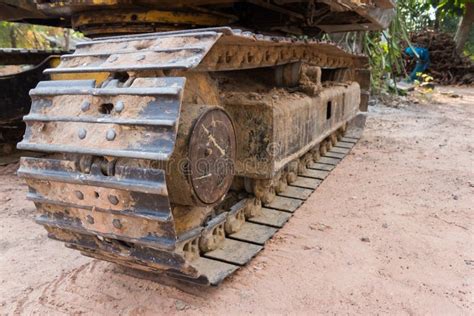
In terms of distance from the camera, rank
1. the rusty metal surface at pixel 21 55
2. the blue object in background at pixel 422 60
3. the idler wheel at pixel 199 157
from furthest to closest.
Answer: the blue object in background at pixel 422 60, the rusty metal surface at pixel 21 55, the idler wheel at pixel 199 157

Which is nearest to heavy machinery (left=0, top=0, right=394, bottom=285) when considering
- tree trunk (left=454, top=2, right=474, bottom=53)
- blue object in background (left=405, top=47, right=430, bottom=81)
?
blue object in background (left=405, top=47, right=430, bottom=81)

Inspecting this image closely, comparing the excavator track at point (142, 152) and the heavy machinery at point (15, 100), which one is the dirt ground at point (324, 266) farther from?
the heavy machinery at point (15, 100)

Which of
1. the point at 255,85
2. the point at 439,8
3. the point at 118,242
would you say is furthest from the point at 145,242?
the point at 439,8

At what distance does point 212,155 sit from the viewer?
80.4 inches

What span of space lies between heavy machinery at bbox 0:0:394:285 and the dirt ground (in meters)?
0.18

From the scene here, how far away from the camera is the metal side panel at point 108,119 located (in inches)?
60.7

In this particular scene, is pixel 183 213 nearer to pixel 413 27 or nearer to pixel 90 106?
pixel 90 106

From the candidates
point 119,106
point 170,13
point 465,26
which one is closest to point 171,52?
point 119,106

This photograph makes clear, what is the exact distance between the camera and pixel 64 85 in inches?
71.7

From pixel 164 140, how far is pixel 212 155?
540 mm

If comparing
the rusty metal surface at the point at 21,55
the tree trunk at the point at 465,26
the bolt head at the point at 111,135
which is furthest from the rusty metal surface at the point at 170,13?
the tree trunk at the point at 465,26

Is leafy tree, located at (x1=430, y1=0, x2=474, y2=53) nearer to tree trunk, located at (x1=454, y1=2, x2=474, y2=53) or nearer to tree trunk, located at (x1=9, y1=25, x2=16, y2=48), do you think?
tree trunk, located at (x1=454, y1=2, x2=474, y2=53)

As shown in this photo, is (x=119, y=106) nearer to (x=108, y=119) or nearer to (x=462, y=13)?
(x=108, y=119)

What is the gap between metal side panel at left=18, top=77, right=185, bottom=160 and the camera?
154cm
